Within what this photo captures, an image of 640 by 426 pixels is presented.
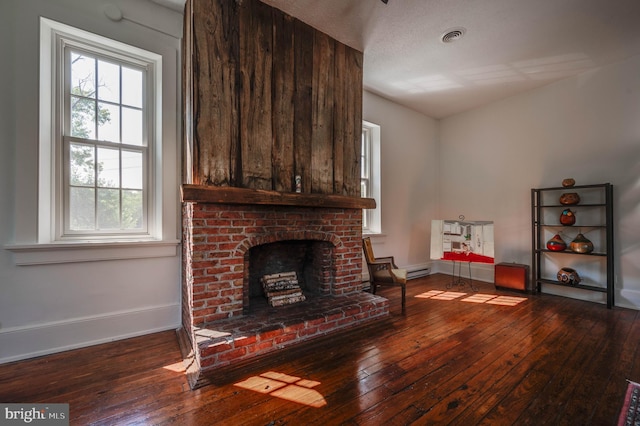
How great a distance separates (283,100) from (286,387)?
2.55m

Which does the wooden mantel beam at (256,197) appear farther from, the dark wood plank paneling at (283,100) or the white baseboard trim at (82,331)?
the white baseboard trim at (82,331)

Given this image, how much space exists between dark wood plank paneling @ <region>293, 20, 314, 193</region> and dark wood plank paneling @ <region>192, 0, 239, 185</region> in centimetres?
64

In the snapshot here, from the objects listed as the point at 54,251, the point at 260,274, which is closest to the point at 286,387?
the point at 260,274

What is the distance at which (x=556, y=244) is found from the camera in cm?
378

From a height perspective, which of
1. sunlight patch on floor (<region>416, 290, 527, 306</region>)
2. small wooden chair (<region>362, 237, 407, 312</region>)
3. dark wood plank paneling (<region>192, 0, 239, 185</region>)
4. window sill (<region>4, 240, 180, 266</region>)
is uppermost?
dark wood plank paneling (<region>192, 0, 239, 185</region>)

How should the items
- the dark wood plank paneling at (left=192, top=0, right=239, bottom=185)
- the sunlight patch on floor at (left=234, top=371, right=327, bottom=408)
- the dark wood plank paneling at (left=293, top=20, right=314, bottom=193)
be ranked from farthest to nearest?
the dark wood plank paneling at (left=293, top=20, right=314, bottom=193)
the dark wood plank paneling at (left=192, top=0, right=239, bottom=185)
the sunlight patch on floor at (left=234, top=371, right=327, bottom=408)

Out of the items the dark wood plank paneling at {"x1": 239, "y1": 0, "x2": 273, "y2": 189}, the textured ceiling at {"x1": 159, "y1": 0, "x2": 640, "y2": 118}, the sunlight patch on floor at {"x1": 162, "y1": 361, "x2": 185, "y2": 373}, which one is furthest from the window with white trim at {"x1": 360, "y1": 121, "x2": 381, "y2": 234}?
the sunlight patch on floor at {"x1": 162, "y1": 361, "x2": 185, "y2": 373}

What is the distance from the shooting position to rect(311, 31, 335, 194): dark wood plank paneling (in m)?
2.92

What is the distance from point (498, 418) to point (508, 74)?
4.28 m

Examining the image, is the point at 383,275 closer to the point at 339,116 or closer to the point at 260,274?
the point at 260,274

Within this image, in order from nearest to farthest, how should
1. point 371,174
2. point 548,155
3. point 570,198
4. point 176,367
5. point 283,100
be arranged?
point 176,367 < point 283,100 < point 570,198 < point 548,155 < point 371,174

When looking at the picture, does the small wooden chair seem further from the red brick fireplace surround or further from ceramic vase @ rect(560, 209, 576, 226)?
ceramic vase @ rect(560, 209, 576, 226)

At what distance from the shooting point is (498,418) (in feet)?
5.05

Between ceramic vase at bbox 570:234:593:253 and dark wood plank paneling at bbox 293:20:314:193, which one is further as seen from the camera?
ceramic vase at bbox 570:234:593:253
